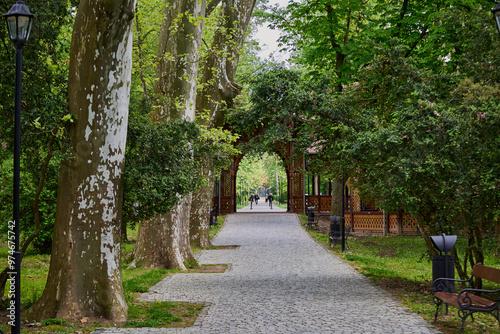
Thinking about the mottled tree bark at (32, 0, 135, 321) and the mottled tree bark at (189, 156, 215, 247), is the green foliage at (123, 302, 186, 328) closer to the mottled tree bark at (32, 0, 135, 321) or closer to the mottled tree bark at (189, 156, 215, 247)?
the mottled tree bark at (32, 0, 135, 321)

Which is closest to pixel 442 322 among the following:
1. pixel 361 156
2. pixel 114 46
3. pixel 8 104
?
pixel 361 156

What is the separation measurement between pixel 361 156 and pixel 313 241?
12.0 m

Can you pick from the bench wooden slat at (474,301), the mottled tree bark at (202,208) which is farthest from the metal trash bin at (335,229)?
the bench wooden slat at (474,301)

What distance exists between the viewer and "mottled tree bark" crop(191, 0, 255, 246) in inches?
654

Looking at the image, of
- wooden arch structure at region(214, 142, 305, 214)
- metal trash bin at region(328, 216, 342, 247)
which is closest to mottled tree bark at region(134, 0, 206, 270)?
metal trash bin at region(328, 216, 342, 247)

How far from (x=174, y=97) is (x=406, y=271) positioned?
740cm

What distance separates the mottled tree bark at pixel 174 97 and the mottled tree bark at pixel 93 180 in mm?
5523

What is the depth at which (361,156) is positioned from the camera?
389 inches

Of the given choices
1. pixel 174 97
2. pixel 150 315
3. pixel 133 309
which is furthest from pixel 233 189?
pixel 150 315

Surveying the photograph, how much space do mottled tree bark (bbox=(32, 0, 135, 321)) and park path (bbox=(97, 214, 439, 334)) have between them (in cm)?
83

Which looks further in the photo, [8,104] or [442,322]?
[8,104]

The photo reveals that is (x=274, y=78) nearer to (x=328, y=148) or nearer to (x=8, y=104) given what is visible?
(x=328, y=148)

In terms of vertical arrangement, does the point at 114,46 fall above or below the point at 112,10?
below

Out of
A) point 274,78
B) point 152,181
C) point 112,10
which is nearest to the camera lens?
point 112,10
